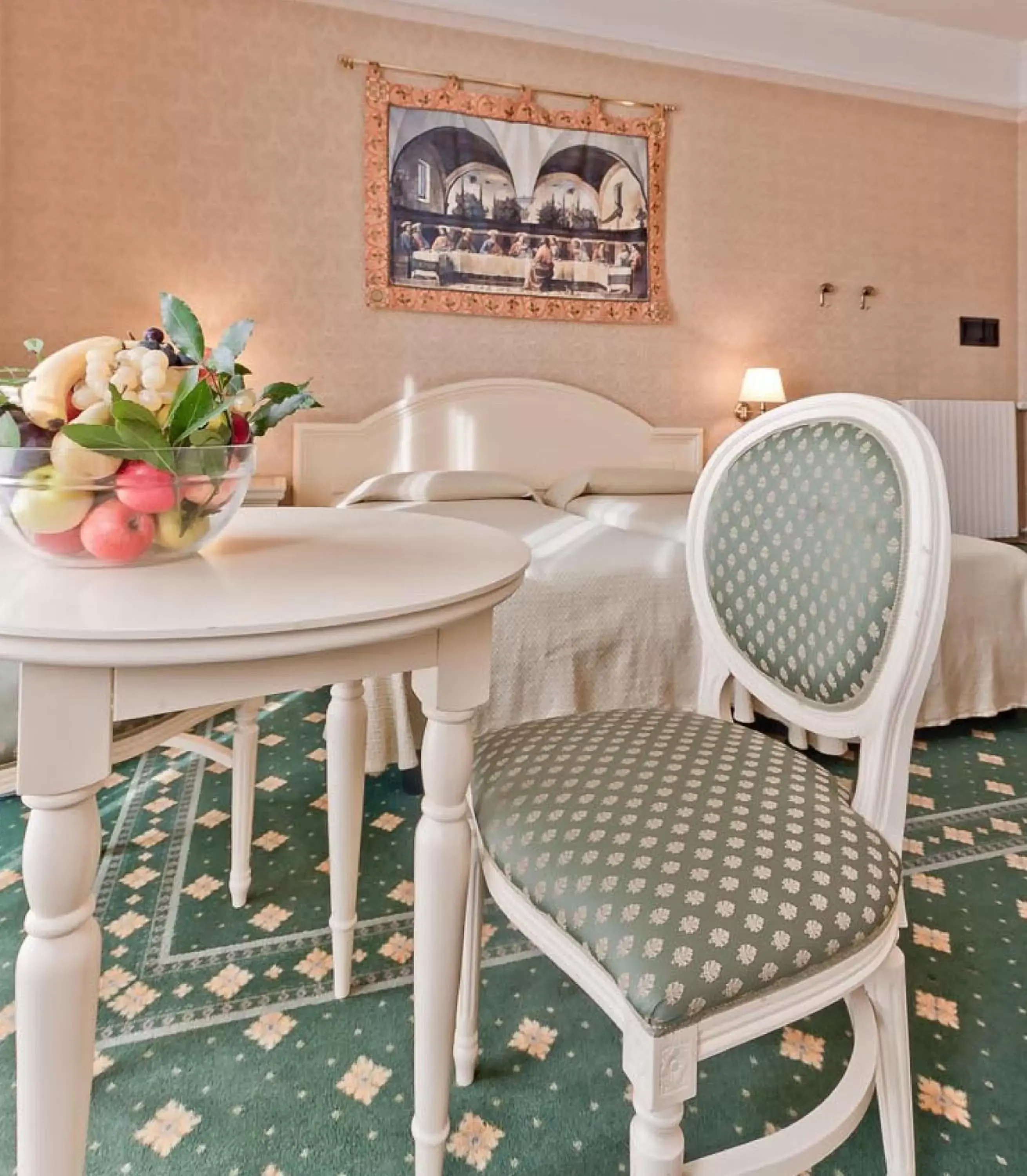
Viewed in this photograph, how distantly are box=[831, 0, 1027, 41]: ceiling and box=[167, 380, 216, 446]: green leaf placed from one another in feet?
16.6

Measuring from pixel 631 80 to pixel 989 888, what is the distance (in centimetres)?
422

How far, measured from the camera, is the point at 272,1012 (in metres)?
1.36

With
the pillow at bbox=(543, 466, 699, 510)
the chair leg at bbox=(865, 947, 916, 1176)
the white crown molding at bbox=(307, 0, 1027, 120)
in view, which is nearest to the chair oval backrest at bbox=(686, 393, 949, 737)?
the chair leg at bbox=(865, 947, 916, 1176)

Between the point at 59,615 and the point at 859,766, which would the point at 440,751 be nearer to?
the point at 59,615

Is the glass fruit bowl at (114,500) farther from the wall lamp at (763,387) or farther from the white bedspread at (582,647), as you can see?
the wall lamp at (763,387)

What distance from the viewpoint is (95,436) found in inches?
31.0

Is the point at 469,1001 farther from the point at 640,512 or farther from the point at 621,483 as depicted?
the point at 621,483

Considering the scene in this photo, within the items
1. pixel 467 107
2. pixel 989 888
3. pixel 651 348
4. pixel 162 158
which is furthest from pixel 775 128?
pixel 989 888

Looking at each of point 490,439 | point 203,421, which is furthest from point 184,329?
point 490,439

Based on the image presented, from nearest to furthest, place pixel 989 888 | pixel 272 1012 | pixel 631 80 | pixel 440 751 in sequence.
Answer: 1. pixel 440 751
2. pixel 272 1012
3. pixel 989 888
4. pixel 631 80

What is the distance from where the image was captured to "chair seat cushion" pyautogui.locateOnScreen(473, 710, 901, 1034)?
782mm

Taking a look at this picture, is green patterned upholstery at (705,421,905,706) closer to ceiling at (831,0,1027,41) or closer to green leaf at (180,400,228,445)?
green leaf at (180,400,228,445)

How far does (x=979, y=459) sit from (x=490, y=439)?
10.5 ft

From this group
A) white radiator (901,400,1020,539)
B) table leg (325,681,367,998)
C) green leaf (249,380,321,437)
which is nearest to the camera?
green leaf (249,380,321,437)
